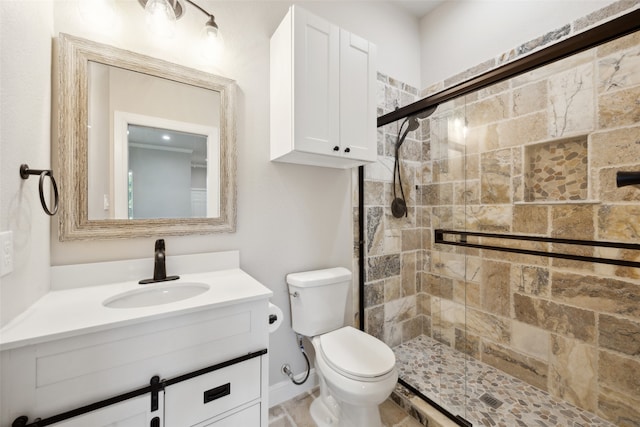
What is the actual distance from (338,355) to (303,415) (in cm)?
51

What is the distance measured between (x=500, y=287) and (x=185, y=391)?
6.57ft

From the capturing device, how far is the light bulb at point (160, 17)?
1177 millimetres

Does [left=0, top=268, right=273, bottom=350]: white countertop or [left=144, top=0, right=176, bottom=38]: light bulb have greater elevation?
[left=144, top=0, right=176, bottom=38]: light bulb

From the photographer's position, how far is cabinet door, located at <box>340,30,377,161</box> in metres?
1.53

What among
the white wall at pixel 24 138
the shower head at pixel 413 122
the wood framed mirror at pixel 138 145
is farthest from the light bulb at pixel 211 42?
the shower head at pixel 413 122

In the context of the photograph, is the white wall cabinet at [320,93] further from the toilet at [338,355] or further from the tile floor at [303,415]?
the tile floor at [303,415]

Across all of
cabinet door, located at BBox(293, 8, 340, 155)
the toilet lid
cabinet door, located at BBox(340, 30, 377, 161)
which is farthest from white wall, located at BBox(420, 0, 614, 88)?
the toilet lid

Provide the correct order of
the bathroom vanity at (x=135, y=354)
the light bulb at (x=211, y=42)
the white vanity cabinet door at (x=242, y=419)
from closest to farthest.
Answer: the bathroom vanity at (x=135, y=354) → the white vanity cabinet door at (x=242, y=419) → the light bulb at (x=211, y=42)

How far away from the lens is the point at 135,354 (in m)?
0.81

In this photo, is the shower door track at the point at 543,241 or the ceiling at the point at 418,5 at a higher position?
the ceiling at the point at 418,5

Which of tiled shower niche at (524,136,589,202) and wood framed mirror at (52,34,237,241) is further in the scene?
tiled shower niche at (524,136,589,202)

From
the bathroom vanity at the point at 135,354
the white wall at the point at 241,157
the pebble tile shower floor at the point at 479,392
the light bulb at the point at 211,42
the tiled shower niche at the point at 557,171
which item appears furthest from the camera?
the tiled shower niche at the point at 557,171

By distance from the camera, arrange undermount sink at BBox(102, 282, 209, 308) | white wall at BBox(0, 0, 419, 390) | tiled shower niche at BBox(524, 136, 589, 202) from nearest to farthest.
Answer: white wall at BBox(0, 0, 419, 390) < undermount sink at BBox(102, 282, 209, 308) < tiled shower niche at BBox(524, 136, 589, 202)

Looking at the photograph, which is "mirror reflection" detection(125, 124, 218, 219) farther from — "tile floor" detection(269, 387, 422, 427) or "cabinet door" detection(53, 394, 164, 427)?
"tile floor" detection(269, 387, 422, 427)
